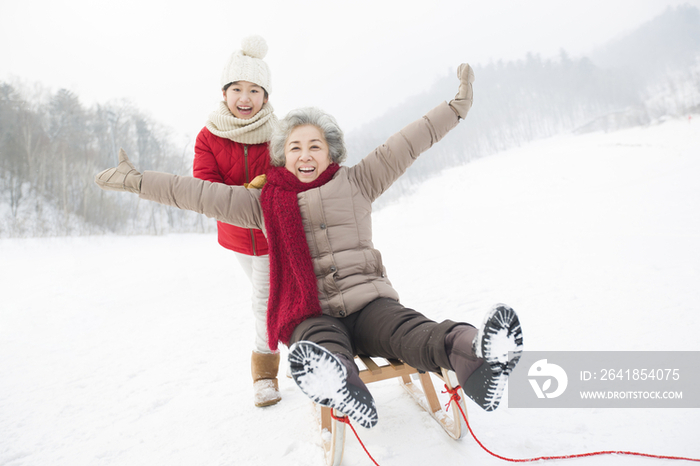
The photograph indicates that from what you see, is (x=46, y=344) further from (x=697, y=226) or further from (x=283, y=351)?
(x=697, y=226)

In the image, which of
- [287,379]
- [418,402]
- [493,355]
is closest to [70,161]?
[287,379]

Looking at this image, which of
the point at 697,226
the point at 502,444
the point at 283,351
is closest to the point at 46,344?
the point at 283,351

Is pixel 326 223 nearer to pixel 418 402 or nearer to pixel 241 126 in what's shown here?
pixel 241 126

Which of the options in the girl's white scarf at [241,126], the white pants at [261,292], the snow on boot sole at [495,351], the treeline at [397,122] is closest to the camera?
the snow on boot sole at [495,351]

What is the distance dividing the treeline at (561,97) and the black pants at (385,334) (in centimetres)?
2699

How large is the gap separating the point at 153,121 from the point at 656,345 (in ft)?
80.4

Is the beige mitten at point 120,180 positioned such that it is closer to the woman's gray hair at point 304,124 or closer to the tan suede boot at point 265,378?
the woman's gray hair at point 304,124

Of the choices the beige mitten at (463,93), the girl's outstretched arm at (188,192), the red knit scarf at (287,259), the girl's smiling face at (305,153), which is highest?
the beige mitten at (463,93)

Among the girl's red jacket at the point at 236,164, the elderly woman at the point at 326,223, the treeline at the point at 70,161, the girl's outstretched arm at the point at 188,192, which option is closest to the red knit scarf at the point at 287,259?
the elderly woman at the point at 326,223

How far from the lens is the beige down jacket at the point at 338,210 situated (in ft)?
5.42

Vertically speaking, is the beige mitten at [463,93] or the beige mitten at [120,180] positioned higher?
the beige mitten at [463,93]

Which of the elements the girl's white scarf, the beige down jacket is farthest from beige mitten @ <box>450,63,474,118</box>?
the girl's white scarf

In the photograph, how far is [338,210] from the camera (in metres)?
1.71

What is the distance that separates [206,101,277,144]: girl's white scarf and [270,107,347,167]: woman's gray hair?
0.55 feet
